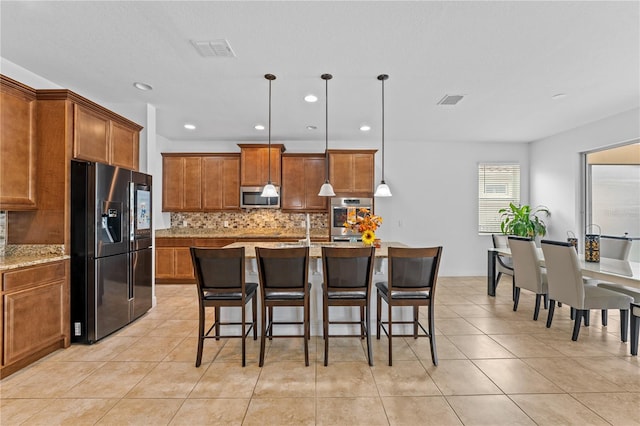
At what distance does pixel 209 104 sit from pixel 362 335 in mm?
3354

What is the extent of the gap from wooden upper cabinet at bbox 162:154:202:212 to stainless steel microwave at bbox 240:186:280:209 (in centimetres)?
83

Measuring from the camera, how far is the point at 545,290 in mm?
3879

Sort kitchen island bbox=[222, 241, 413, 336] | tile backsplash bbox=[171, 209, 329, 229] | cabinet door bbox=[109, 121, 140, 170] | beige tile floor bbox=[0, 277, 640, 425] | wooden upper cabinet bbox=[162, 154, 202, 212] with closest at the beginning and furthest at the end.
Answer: beige tile floor bbox=[0, 277, 640, 425]
kitchen island bbox=[222, 241, 413, 336]
cabinet door bbox=[109, 121, 140, 170]
wooden upper cabinet bbox=[162, 154, 202, 212]
tile backsplash bbox=[171, 209, 329, 229]

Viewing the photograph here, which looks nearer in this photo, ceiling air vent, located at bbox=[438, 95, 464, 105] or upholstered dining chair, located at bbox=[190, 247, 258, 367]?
upholstered dining chair, located at bbox=[190, 247, 258, 367]

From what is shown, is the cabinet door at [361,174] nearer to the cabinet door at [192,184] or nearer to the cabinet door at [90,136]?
the cabinet door at [192,184]

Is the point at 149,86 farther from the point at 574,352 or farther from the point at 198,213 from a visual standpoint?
the point at 574,352

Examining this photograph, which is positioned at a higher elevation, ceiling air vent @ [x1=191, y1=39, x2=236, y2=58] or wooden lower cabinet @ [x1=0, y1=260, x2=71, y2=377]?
ceiling air vent @ [x1=191, y1=39, x2=236, y2=58]

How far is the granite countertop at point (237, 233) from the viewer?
5.66m

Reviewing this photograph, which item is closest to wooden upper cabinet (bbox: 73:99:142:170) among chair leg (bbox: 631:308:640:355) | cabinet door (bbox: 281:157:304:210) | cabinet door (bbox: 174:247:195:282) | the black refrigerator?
the black refrigerator

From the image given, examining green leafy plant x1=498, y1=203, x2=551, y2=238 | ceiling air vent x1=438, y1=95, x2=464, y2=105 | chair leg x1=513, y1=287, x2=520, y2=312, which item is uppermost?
ceiling air vent x1=438, y1=95, x2=464, y2=105

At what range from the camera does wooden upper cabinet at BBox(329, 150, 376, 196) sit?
571 cm

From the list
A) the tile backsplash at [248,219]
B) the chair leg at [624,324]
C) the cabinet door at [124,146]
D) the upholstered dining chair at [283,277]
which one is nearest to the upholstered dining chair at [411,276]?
the upholstered dining chair at [283,277]

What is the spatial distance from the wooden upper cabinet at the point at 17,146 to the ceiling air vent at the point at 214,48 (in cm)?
160

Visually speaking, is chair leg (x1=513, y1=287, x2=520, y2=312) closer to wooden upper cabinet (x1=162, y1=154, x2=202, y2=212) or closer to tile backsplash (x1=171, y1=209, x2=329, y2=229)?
tile backsplash (x1=171, y1=209, x2=329, y2=229)
